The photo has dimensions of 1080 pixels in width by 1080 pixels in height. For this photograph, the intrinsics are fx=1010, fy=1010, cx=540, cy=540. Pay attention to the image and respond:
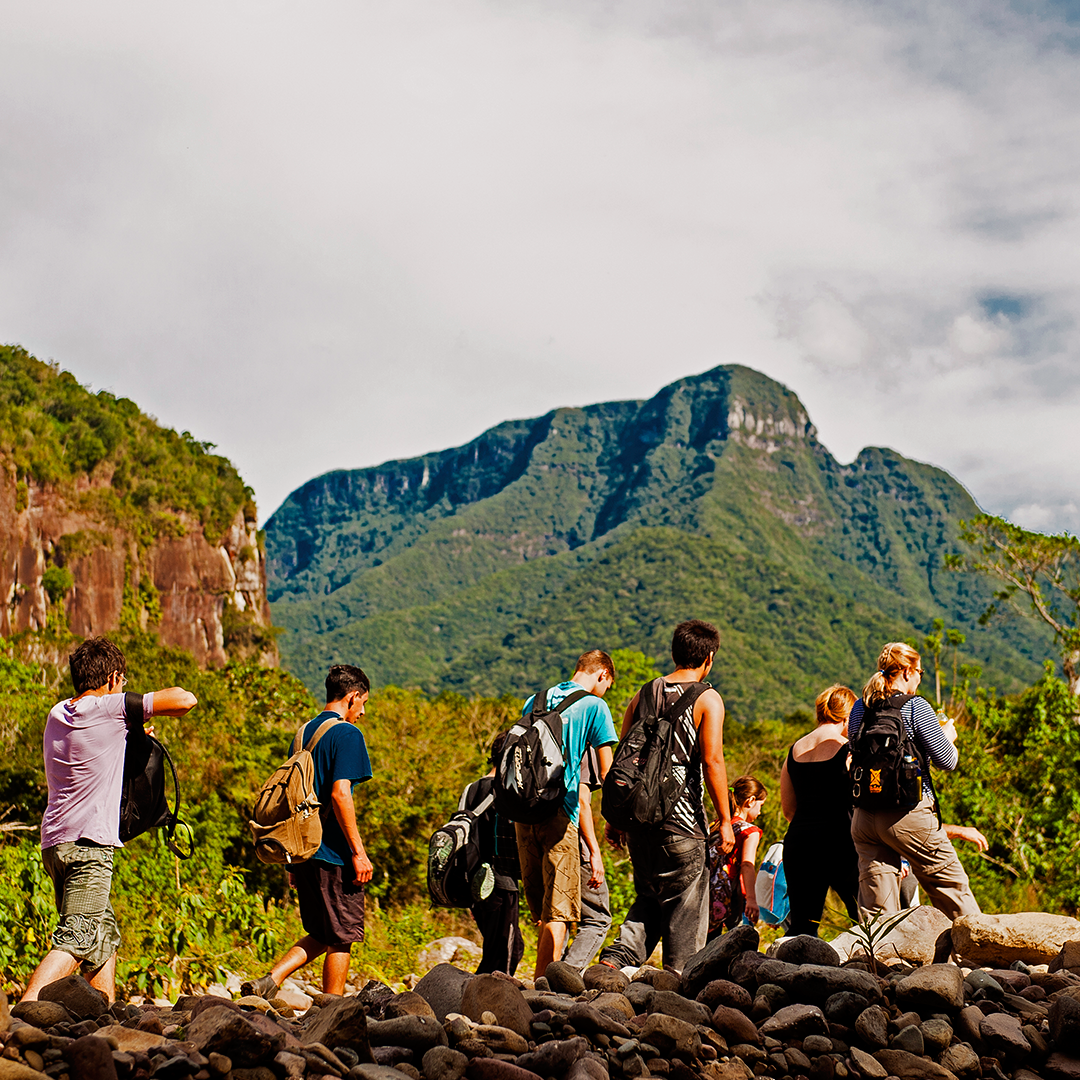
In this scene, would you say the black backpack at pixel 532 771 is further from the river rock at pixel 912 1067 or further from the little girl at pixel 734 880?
the river rock at pixel 912 1067

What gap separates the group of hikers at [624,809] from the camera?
423 centimetres

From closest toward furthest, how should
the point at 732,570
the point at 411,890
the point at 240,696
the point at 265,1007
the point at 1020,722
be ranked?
the point at 265,1007 → the point at 411,890 → the point at 1020,722 → the point at 240,696 → the point at 732,570

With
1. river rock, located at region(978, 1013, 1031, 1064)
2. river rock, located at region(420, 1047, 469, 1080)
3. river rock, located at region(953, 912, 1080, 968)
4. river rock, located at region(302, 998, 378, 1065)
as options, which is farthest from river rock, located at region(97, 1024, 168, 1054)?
river rock, located at region(953, 912, 1080, 968)

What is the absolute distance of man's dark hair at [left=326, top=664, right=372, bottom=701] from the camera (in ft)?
14.7

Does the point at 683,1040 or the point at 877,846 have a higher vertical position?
the point at 877,846

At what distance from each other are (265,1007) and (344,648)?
12197 centimetres

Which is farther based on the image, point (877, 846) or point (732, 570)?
point (732, 570)

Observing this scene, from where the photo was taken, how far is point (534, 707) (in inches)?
181

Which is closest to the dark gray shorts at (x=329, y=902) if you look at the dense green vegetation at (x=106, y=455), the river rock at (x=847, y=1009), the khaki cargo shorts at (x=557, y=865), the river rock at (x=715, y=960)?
the khaki cargo shorts at (x=557, y=865)

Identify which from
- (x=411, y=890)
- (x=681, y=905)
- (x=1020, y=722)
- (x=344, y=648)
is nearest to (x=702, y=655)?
(x=681, y=905)

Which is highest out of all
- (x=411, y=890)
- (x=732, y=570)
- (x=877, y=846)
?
(x=732, y=570)

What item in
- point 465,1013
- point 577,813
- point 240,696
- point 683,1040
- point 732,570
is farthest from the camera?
point 732,570

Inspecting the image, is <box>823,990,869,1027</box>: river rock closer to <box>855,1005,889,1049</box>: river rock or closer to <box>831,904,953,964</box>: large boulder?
<box>855,1005,889,1049</box>: river rock

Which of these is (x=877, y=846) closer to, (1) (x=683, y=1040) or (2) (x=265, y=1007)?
(1) (x=683, y=1040)
